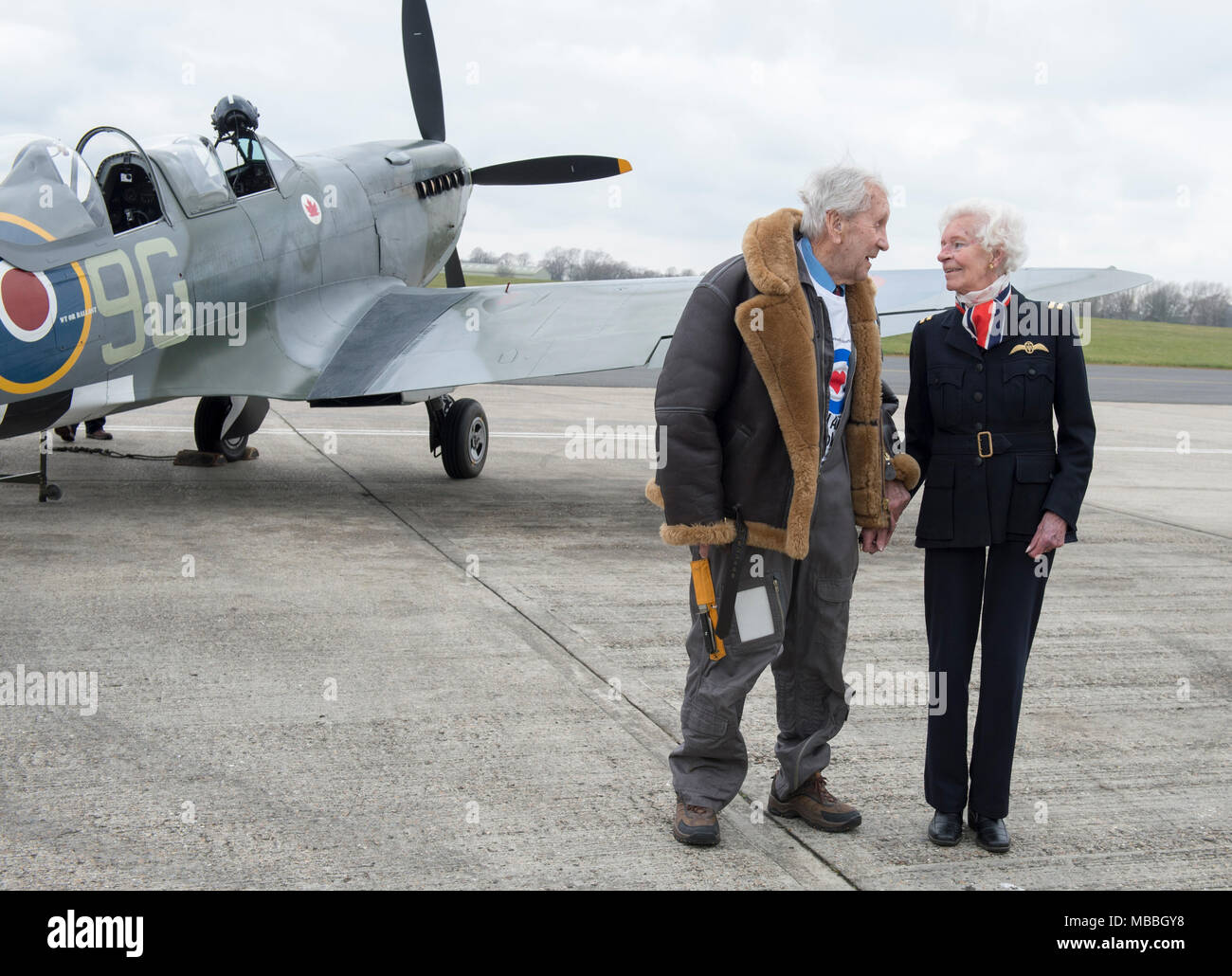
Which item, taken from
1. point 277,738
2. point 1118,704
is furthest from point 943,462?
point 277,738

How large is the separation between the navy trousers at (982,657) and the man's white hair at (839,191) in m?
1.08

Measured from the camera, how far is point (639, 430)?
51.6ft

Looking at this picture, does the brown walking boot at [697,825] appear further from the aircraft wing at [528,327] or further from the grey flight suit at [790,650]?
the aircraft wing at [528,327]

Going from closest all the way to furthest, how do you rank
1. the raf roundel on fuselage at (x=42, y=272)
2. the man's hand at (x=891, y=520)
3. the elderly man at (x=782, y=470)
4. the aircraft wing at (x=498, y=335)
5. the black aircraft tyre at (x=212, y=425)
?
the elderly man at (x=782, y=470) < the man's hand at (x=891, y=520) < the raf roundel on fuselage at (x=42, y=272) < the aircraft wing at (x=498, y=335) < the black aircraft tyre at (x=212, y=425)

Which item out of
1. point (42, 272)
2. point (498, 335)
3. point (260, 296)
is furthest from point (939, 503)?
point (260, 296)

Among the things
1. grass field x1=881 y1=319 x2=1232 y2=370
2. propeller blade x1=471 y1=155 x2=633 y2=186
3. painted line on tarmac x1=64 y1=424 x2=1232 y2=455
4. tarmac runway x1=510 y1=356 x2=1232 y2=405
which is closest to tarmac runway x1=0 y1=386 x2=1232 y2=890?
painted line on tarmac x1=64 y1=424 x2=1232 y2=455

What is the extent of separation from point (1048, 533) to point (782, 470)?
81cm

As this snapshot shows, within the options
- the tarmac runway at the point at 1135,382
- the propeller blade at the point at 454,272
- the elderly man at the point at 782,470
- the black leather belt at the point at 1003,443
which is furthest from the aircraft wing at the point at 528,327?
the tarmac runway at the point at 1135,382

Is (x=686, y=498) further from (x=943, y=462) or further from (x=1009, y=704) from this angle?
(x=1009, y=704)

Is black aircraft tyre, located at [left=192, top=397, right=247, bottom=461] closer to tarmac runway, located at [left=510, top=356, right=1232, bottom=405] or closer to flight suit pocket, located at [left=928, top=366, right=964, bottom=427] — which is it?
flight suit pocket, located at [left=928, top=366, right=964, bottom=427]

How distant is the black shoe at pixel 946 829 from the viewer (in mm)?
3574

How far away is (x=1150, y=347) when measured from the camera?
5353 centimetres

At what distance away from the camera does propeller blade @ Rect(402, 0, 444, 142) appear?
1321 centimetres

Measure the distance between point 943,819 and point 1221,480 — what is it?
10.3m
